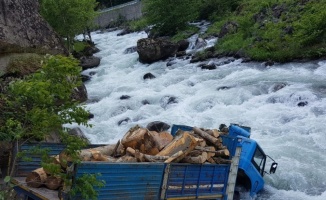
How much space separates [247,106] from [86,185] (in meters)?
14.5

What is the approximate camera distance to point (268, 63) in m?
26.3

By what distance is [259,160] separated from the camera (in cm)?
1211

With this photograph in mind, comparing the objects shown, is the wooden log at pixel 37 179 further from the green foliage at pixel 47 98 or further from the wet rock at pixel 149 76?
the wet rock at pixel 149 76

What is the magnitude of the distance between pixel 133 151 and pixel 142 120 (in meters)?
11.4

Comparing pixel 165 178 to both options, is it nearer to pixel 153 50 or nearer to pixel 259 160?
pixel 259 160

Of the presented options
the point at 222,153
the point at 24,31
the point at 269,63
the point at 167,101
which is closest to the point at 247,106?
the point at 167,101

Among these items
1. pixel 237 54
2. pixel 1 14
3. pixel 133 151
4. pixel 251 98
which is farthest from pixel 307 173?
pixel 237 54

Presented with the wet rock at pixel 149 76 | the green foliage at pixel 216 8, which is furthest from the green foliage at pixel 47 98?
the green foliage at pixel 216 8

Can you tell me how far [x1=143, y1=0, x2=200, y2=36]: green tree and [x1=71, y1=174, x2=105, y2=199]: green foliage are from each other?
35591mm

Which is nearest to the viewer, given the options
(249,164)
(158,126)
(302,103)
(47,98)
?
(47,98)

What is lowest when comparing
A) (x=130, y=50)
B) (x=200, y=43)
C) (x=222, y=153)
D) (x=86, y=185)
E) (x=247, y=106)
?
(x=130, y=50)

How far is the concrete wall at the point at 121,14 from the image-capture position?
6538cm

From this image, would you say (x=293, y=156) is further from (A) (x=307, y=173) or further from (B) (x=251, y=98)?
(B) (x=251, y=98)

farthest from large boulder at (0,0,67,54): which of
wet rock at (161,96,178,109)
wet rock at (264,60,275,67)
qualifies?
wet rock at (264,60,275,67)
